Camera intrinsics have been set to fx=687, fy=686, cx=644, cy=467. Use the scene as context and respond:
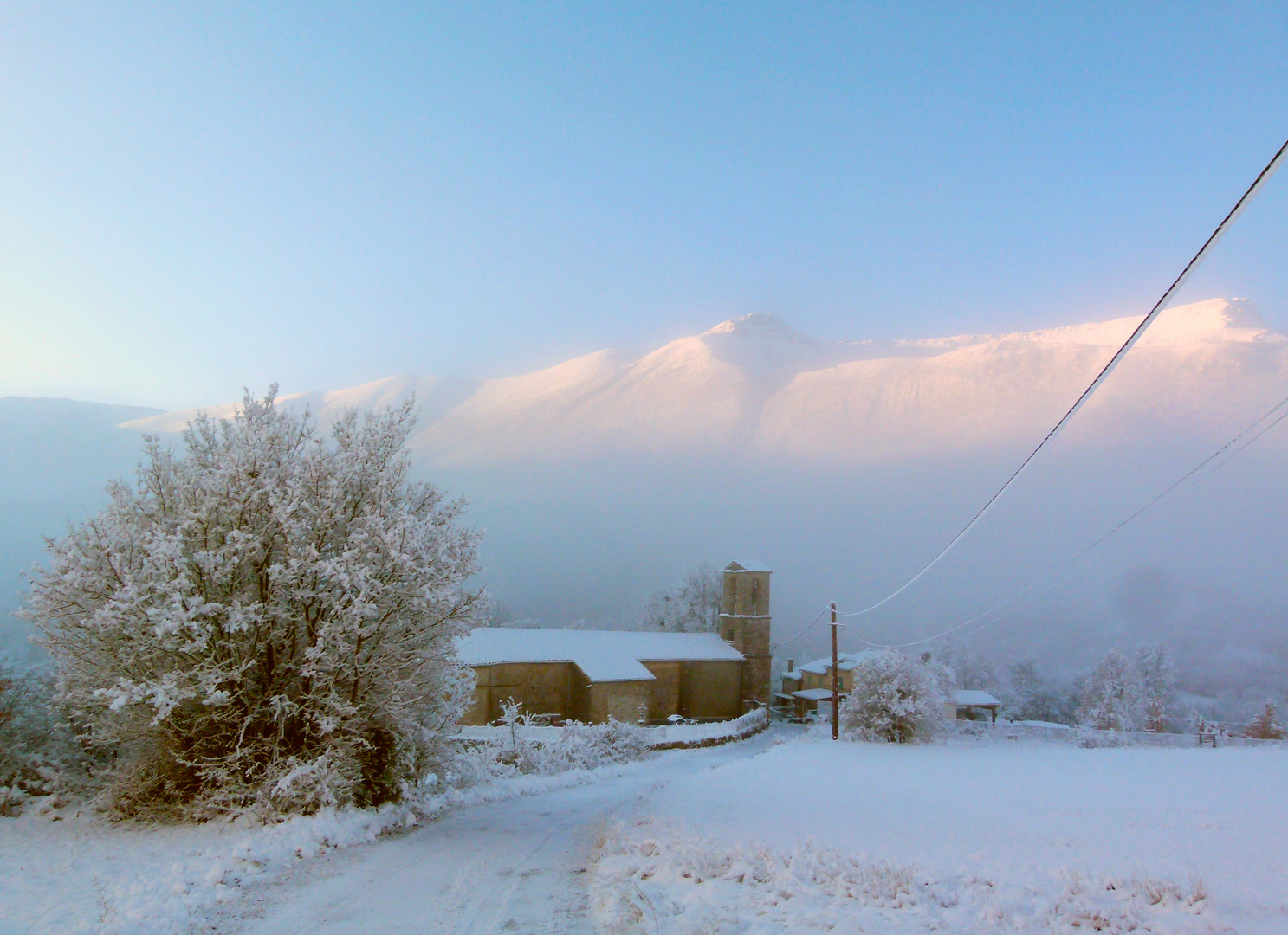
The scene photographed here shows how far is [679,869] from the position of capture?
802cm

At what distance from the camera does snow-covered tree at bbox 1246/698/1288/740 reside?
46875 mm

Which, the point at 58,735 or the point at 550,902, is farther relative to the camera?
the point at 58,735

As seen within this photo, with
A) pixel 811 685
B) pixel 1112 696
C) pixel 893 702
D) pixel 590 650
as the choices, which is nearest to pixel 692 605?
pixel 811 685

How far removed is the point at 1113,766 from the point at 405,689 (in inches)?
967

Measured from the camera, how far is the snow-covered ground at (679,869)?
6324 millimetres

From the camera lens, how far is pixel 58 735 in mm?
12242

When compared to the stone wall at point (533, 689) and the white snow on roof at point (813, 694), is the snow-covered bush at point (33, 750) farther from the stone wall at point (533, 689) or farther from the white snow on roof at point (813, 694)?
the white snow on roof at point (813, 694)

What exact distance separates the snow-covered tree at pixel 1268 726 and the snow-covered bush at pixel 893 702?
31.8 metres

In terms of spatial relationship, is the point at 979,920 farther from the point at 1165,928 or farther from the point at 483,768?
the point at 483,768

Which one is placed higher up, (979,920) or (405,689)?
(405,689)

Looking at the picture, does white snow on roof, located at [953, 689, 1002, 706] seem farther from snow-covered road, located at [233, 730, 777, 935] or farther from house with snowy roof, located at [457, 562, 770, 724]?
snow-covered road, located at [233, 730, 777, 935]

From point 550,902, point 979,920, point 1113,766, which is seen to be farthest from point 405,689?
point 1113,766

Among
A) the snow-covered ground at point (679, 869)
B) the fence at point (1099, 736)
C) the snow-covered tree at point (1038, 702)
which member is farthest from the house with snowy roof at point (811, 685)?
the snow-covered ground at point (679, 869)

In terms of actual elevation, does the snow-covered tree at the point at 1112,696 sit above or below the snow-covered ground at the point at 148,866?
below
